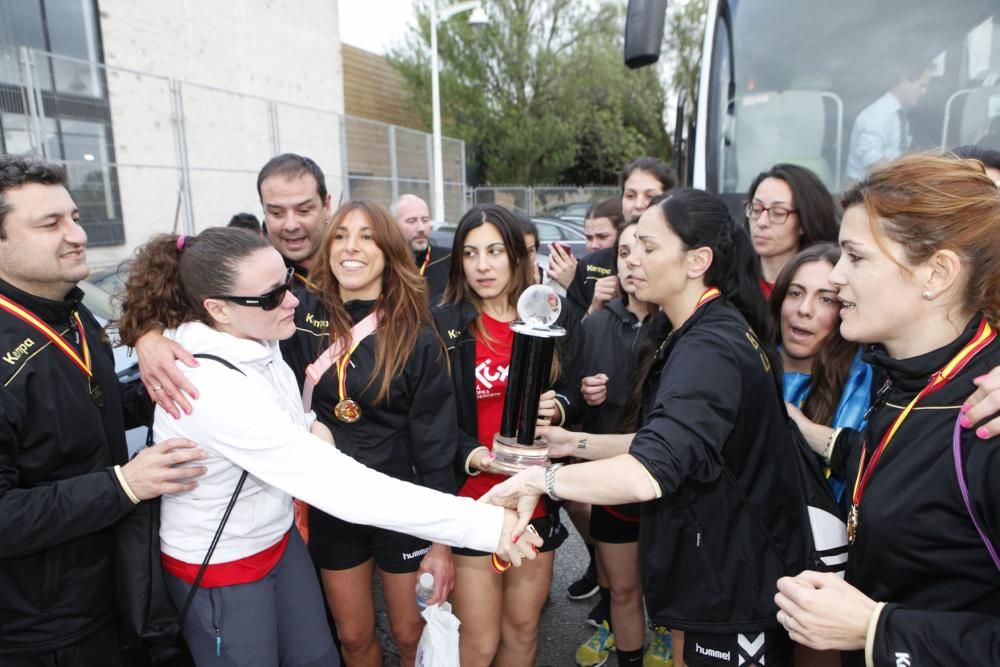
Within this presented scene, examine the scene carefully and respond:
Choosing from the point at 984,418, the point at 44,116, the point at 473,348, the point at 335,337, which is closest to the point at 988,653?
the point at 984,418

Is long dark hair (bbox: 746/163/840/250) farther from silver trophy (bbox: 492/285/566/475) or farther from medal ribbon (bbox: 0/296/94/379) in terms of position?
medal ribbon (bbox: 0/296/94/379)

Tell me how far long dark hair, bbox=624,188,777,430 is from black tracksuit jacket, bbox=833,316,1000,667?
1.75ft

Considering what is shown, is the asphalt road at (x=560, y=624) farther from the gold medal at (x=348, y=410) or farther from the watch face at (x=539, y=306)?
the watch face at (x=539, y=306)

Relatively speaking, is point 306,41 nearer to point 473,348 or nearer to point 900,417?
point 473,348

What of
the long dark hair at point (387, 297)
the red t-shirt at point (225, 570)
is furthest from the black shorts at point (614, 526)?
the red t-shirt at point (225, 570)

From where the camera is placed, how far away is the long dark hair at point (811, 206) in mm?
3216

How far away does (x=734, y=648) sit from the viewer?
204 cm

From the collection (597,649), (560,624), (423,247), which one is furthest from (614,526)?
(423,247)

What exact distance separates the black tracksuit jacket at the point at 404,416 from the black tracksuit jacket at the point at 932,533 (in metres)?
1.47

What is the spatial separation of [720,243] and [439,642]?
1.66 metres

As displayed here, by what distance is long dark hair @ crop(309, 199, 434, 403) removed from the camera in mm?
2600

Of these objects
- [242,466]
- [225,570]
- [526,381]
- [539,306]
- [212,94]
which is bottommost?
[225,570]

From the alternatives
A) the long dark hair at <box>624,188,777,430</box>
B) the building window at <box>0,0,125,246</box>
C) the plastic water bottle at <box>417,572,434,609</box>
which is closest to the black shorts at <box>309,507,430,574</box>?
the plastic water bottle at <box>417,572,434,609</box>

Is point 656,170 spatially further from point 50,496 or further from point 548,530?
point 50,496
